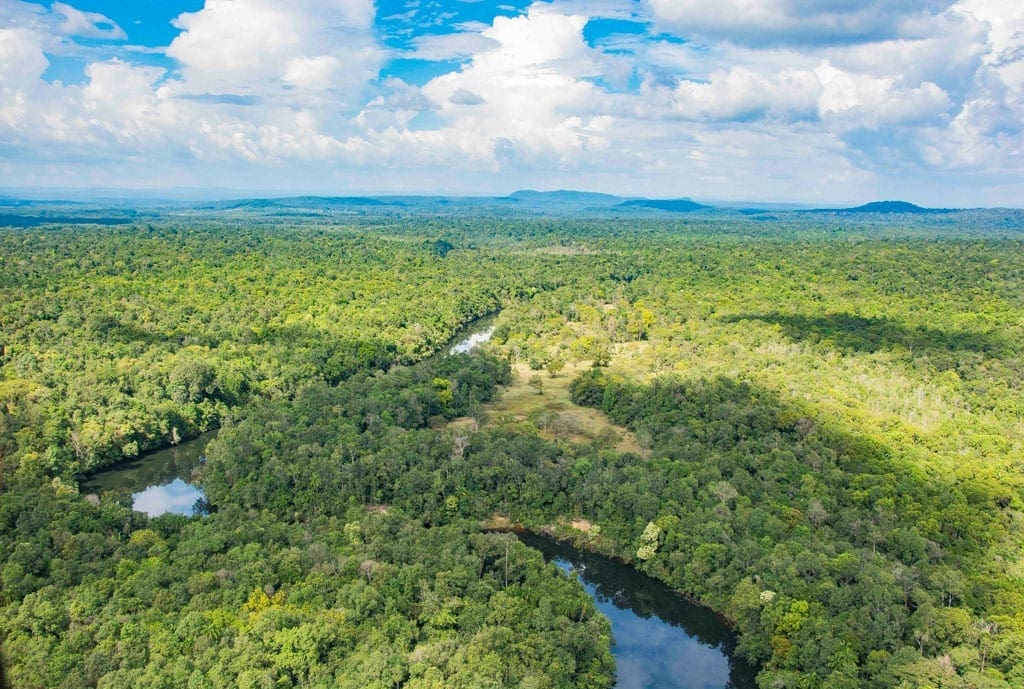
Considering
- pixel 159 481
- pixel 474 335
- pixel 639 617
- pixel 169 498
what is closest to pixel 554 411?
pixel 639 617

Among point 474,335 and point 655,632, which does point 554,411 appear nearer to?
point 655,632

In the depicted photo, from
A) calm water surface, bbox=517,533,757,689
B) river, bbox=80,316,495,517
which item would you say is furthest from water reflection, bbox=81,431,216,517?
calm water surface, bbox=517,533,757,689

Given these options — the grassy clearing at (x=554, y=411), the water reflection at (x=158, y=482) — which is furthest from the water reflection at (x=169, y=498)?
the grassy clearing at (x=554, y=411)

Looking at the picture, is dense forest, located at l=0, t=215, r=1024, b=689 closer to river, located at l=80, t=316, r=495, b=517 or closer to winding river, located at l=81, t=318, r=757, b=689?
winding river, located at l=81, t=318, r=757, b=689

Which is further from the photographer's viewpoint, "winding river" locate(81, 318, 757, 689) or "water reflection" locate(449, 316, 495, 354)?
"water reflection" locate(449, 316, 495, 354)

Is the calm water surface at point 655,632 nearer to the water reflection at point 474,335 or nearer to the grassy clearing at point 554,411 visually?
the grassy clearing at point 554,411

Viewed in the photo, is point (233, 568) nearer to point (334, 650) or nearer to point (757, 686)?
point (334, 650)

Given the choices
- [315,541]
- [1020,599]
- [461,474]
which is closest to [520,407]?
[461,474]
